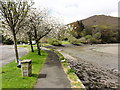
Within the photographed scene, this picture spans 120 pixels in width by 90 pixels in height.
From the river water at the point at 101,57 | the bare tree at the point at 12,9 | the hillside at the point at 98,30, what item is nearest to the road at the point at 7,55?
the bare tree at the point at 12,9

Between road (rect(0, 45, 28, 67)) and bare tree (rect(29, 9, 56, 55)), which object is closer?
road (rect(0, 45, 28, 67))

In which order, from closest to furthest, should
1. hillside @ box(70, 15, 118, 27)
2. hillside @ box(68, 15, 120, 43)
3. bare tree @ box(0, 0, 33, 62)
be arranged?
bare tree @ box(0, 0, 33, 62), hillside @ box(68, 15, 120, 43), hillside @ box(70, 15, 118, 27)

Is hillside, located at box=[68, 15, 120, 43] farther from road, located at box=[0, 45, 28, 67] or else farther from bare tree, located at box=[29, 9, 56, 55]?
bare tree, located at box=[29, 9, 56, 55]

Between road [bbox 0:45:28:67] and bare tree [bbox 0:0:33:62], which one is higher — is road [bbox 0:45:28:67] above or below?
below

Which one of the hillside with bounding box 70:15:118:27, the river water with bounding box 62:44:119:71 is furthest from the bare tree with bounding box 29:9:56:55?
the hillside with bounding box 70:15:118:27

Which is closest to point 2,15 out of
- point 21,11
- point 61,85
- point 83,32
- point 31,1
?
point 21,11

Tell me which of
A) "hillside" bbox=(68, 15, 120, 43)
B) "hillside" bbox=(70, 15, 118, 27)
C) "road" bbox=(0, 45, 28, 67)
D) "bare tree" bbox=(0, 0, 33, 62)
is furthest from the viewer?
"hillside" bbox=(70, 15, 118, 27)

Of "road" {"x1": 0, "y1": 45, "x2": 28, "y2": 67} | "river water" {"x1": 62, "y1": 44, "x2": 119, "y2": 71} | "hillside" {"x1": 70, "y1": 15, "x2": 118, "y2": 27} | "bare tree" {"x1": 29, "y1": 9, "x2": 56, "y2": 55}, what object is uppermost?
"hillside" {"x1": 70, "y1": 15, "x2": 118, "y2": 27}

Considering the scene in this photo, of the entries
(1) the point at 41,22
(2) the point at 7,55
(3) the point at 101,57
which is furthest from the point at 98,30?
(2) the point at 7,55

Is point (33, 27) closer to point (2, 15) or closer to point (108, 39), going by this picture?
point (2, 15)

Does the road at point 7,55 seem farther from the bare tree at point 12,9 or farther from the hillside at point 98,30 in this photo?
the hillside at point 98,30

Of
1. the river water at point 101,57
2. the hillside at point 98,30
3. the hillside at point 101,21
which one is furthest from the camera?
the hillside at point 101,21

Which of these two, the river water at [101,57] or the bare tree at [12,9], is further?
the river water at [101,57]

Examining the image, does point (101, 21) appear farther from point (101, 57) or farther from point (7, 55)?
point (7, 55)
